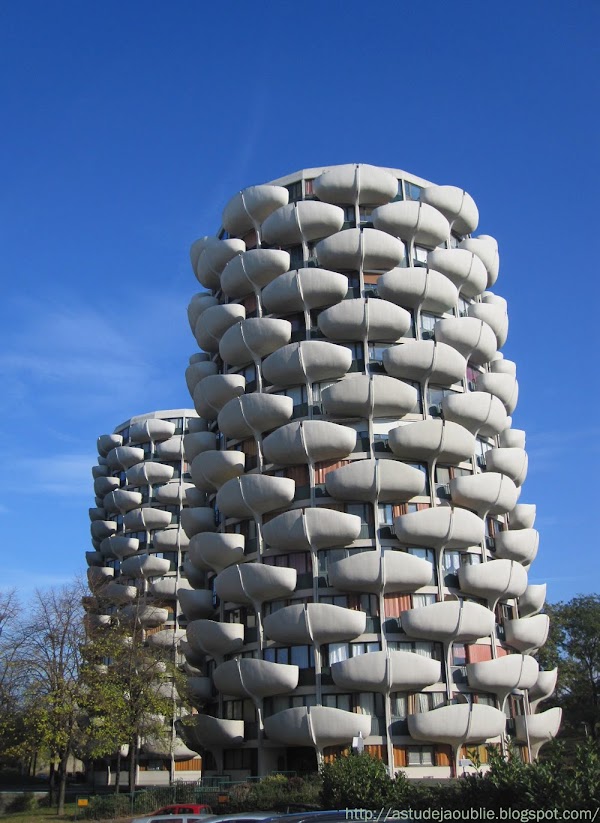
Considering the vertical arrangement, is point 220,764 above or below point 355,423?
below

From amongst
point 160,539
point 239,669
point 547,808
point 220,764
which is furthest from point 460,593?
point 160,539

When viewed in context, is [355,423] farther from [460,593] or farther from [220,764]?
[220,764]

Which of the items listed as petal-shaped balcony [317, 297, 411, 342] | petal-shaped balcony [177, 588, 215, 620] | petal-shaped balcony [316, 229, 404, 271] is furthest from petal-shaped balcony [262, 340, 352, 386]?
petal-shaped balcony [177, 588, 215, 620]

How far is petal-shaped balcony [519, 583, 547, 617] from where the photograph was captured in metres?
59.9

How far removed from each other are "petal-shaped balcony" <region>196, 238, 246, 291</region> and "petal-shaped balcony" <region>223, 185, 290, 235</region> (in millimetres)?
1506

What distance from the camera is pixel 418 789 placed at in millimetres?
19703

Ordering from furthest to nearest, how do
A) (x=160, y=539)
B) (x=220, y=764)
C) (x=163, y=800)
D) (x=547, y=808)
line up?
(x=160, y=539) < (x=220, y=764) < (x=163, y=800) < (x=547, y=808)

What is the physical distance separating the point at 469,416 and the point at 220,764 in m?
27.7

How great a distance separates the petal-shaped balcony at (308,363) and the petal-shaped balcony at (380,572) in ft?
40.9

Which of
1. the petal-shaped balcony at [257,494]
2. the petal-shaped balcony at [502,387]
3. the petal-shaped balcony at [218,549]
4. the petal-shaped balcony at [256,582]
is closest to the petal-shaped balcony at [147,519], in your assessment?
the petal-shaped balcony at [218,549]

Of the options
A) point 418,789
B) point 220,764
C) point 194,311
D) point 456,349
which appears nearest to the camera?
point 418,789

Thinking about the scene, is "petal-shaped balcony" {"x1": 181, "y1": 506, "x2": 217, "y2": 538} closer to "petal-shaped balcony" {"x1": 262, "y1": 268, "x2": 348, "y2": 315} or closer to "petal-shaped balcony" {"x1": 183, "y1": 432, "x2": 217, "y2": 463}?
"petal-shaped balcony" {"x1": 183, "y1": 432, "x2": 217, "y2": 463}

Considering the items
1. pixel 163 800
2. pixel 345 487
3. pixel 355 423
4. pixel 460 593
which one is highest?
pixel 355 423

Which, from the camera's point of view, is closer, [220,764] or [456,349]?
[220,764]
